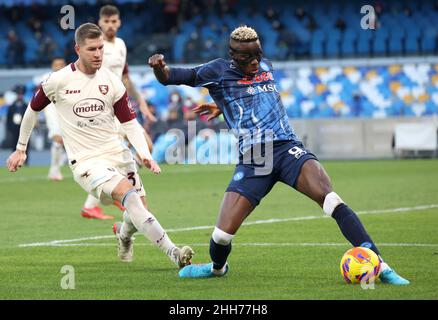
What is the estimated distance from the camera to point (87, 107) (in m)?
9.52

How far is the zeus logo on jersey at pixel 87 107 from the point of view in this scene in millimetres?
9508

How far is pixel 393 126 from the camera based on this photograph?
3134 cm

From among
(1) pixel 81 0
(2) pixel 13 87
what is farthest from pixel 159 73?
(1) pixel 81 0

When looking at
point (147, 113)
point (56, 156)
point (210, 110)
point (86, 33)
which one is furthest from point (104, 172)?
point (56, 156)

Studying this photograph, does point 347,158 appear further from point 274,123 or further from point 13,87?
point 274,123

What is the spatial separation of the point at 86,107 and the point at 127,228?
49.1 inches

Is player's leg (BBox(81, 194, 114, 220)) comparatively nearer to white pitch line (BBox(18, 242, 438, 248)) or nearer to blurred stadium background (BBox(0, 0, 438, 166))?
white pitch line (BBox(18, 242, 438, 248))

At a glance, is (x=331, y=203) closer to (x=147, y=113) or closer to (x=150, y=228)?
(x=150, y=228)

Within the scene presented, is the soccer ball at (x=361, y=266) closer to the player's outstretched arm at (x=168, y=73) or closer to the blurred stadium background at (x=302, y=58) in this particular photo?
the player's outstretched arm at (x=168, y=73)

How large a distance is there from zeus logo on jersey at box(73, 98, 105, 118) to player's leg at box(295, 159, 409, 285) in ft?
7.26

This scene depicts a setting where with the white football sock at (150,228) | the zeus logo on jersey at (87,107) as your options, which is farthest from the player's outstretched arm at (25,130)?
the white football sock at (150,228)

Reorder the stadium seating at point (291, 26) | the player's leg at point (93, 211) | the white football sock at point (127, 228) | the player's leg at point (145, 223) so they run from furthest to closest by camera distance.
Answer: the stadium seating at point (291, 26)
the player's leg at point (93, 211)
the white football sock at point (127, 228)
the player's leg at point (145, 223)

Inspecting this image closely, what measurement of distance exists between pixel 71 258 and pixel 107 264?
2.24 feet

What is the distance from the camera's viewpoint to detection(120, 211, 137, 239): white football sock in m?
9.69
